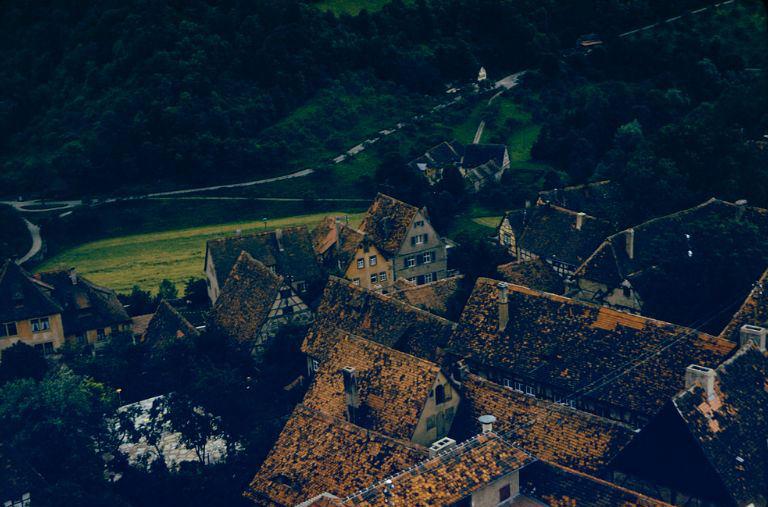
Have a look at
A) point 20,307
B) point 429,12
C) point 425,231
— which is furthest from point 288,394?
point 429,12

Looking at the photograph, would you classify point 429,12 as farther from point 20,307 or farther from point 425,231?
point 20,307

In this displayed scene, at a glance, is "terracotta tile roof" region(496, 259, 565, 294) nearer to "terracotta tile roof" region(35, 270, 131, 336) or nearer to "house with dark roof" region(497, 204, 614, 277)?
"house with dark roof" region(497, 204, 614, 277)

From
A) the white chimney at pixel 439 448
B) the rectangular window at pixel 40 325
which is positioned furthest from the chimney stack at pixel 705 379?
the rectangular window at pixel 40 325

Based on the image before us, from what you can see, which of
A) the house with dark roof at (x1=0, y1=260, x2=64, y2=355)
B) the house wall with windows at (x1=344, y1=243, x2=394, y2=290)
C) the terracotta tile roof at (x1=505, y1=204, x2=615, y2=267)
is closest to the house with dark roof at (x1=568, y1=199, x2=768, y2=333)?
the terracotta tile roof at (x1=505, y1=204, x2=615, y2=267)

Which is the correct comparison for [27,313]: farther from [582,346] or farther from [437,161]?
[437,161]

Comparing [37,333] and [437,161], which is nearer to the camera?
[37,333]

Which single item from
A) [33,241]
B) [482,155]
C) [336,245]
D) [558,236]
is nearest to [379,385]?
[336,245]

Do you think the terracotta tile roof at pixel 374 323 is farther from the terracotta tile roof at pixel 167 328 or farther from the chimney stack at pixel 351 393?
the terracotta tile roof at pixel 167 328
